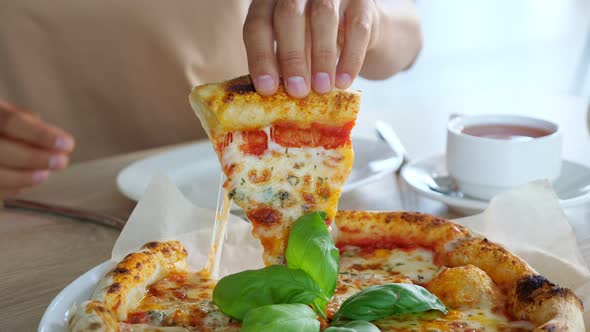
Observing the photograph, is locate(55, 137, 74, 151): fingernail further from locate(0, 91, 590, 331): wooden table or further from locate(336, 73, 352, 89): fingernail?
locate(336, 73, 352, 89): fingernail

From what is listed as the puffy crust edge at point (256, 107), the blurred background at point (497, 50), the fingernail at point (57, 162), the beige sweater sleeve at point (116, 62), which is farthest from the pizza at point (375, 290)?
the blurred background at point (497, 50)

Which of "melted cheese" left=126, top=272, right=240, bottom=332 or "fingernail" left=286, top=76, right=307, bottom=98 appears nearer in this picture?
"melted cheese" left=126, top=272, right=240, bottom=332

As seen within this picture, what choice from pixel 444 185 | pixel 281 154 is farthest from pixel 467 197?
pixel 281 154

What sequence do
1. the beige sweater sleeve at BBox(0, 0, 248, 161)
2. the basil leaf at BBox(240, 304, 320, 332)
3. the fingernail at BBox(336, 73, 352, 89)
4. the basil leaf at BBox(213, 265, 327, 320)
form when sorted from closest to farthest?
the basil leaf at BBox(240, 304, 320, 332), the basil leaf at BBox(213, 265, 327, 320), the fingernail at BBox(336, 73, 352, 89), the beige sweater sleeve at BBox(0, 0, 248, 161)

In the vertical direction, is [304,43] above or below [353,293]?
above

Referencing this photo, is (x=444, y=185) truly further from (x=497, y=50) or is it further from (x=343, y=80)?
(x=497, y=50)

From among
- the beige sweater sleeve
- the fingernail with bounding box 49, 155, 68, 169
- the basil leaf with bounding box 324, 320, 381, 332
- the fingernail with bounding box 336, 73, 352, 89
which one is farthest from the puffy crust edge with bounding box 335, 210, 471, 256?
the beige sweater sleeve

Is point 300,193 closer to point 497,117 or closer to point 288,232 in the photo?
point 288,232
